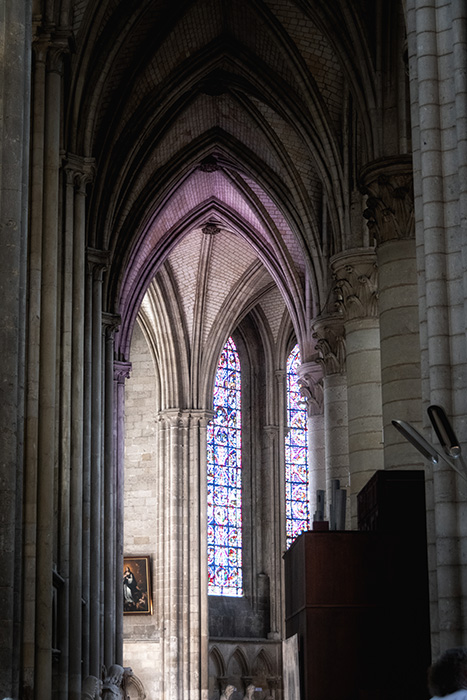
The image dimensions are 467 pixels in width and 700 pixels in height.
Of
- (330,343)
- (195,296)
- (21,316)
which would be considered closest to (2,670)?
(21,316)

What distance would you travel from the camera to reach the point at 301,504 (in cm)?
3189

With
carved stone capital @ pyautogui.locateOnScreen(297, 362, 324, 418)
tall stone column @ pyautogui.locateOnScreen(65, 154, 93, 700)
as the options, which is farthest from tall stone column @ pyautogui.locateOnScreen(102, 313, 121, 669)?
tall stone column @ pyautogui.locateOnScreen(65, 154, 93, 700)

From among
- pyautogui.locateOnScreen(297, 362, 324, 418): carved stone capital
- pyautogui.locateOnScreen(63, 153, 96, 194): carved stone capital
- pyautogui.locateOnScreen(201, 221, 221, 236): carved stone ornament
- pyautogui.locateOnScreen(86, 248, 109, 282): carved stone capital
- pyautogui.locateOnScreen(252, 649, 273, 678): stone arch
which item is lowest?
pyautogui.locateOnScreen(252, 649, 273, 678): stone arch

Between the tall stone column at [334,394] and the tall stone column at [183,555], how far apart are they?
773 centimetres

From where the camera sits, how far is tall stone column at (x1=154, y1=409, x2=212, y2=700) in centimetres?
2789

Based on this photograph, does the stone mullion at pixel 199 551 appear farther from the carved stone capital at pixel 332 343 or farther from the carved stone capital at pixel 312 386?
the carved stone capital at pixel 332 343

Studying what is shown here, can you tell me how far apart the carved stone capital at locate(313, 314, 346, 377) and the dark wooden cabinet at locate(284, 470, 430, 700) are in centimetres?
959

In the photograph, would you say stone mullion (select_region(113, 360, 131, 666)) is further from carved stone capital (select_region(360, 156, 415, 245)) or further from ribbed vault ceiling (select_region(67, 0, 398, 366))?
carved stone capital (select_region(360, 156, 415, 245))

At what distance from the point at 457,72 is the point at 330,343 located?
11.8 m

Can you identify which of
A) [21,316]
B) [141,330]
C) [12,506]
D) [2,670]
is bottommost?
[2,670]

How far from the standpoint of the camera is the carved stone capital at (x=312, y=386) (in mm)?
24859

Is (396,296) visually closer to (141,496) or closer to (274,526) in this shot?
(141,496)

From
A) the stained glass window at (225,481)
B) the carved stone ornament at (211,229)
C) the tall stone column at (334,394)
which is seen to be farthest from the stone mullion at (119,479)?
the stained glass window at (225,481)

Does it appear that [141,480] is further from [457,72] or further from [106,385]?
[457,72]
